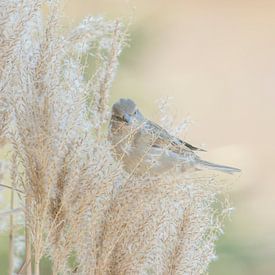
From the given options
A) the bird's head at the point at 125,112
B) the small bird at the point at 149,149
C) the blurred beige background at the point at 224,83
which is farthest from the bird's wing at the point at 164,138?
the blurred beige background at the point at 224,83

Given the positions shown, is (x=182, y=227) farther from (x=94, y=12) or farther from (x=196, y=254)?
(x=94, y=12)

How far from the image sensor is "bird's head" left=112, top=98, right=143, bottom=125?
1.66 meters

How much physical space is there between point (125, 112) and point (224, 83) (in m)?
2.23

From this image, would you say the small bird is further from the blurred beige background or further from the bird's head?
the blurred beige background

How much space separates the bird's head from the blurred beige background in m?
0.74

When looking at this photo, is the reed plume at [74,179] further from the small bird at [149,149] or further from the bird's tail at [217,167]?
the bird's tail at [217,167]

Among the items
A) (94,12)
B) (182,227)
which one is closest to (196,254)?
(182,227)

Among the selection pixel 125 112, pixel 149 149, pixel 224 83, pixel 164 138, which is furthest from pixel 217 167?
pixel 224 83

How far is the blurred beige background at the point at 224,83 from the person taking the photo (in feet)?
9.15

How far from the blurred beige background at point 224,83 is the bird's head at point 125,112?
2.44 feet

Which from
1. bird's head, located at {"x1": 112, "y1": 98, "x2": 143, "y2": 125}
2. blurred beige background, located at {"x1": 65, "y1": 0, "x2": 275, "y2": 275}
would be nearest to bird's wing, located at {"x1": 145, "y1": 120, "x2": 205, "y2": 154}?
bird's head, located at {"x1": 112, "y1": 98, "x2": 143, "y2": 125}

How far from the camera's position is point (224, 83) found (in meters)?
3.87

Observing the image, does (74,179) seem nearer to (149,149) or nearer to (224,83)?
(149,149)

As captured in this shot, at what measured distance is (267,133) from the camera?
11.9ft
